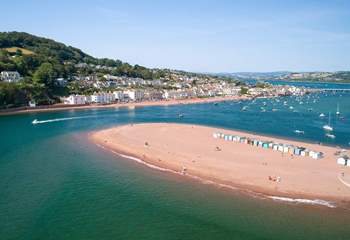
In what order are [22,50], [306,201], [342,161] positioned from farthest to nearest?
[22,50]
[342,161]
[306,201]

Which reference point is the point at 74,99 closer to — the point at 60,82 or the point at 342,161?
the point at 60,82

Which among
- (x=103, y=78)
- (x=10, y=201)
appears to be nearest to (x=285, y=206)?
(x=10, y=201)

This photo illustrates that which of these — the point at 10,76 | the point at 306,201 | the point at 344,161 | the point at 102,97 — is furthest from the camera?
the point at 102,97

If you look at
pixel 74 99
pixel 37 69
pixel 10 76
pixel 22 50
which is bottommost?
pixel 74 99

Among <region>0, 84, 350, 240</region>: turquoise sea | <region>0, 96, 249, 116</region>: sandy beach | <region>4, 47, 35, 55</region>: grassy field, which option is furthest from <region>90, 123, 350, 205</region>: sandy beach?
<region>4, 47, 35, 55</region>: grassy field

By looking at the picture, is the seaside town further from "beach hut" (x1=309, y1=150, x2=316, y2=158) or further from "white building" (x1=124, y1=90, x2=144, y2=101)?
"beach hut" (x1=309, y1=150, x2=316, y2=158)

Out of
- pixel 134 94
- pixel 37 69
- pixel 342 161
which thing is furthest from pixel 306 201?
pixel 37 69
